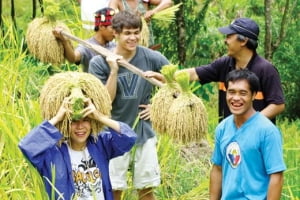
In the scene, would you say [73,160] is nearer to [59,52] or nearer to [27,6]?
[59,52]

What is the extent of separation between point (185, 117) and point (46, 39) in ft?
4.86

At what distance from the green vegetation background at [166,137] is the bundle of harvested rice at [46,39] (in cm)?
11

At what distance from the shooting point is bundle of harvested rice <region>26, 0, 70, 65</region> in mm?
5418

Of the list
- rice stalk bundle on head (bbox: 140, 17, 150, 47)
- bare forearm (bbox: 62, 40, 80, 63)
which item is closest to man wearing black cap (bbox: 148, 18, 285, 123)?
bare forearm (bbox: 62, 40, 80, 63)

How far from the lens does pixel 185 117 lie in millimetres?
4297

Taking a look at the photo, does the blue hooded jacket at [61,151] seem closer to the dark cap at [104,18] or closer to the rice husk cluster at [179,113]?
the rice husk cluster at [179,113]

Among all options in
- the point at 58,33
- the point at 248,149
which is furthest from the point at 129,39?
the point at 248,149

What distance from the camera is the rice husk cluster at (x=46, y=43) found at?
5414 mm

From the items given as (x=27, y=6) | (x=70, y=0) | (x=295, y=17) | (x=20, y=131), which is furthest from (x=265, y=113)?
(x=27, y=6)

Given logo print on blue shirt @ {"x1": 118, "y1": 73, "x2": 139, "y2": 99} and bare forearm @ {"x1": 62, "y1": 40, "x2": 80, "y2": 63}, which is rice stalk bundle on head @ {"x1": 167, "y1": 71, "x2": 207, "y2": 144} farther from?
bare forearm @ {"x1": 62, "y1": 40, "x2": 80, "y2": 63}

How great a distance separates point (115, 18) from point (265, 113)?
1079 millimetres

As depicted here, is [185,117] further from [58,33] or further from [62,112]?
[58,33]

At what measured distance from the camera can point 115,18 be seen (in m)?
5.00

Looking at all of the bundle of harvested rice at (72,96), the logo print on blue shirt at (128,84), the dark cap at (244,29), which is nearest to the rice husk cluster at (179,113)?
the bundle of harvested rice at (72,96)
